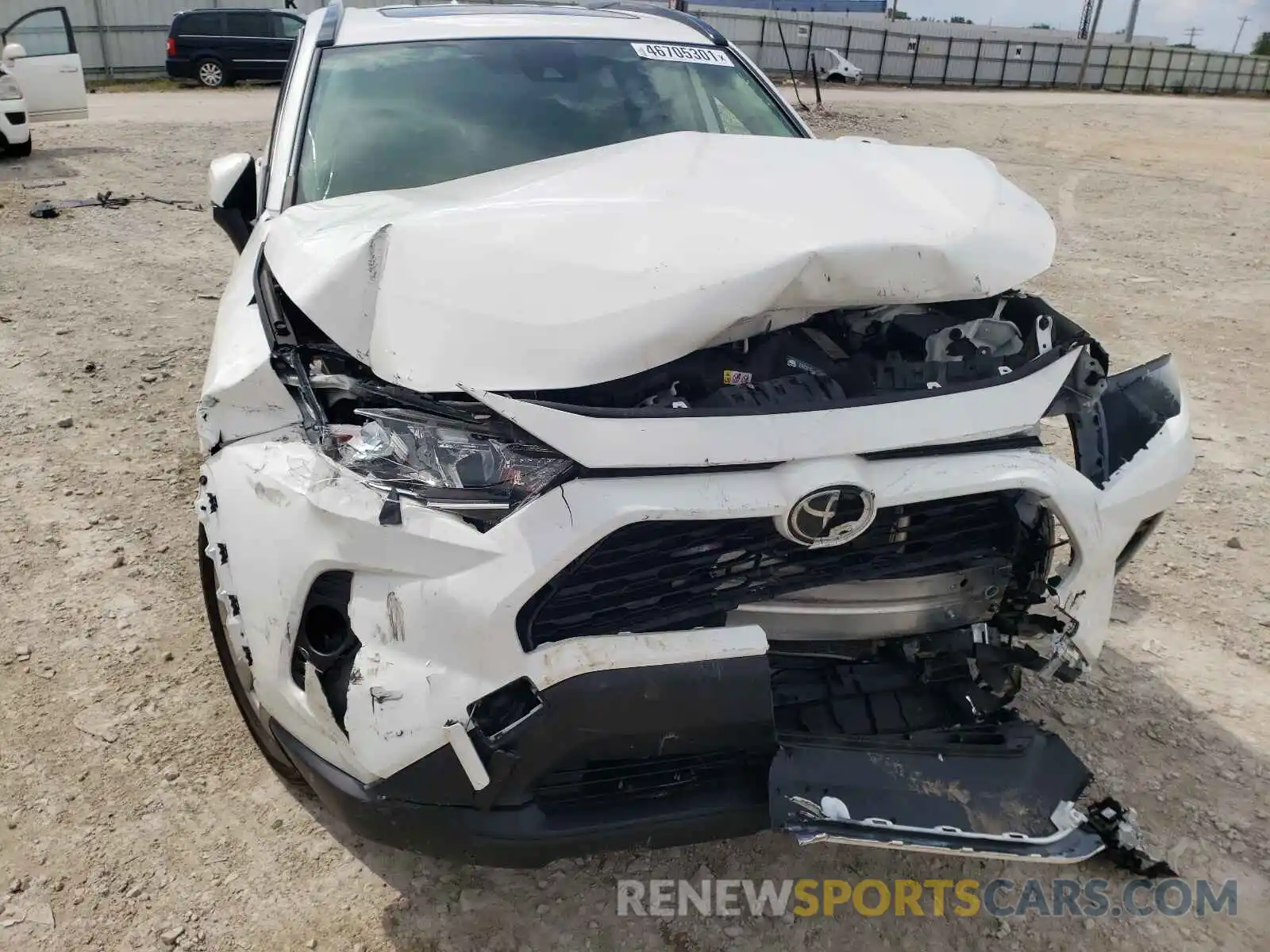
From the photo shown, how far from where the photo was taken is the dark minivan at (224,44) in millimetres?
18281

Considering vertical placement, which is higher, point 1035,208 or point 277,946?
point 1035,208

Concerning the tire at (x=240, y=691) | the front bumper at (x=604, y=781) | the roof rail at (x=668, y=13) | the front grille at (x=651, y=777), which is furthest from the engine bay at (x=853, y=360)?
the roof rail at (x=668, y=13)

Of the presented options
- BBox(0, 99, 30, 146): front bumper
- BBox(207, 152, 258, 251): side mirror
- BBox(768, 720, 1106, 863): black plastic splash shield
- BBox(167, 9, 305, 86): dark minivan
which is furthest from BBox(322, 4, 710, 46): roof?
BBox(167, 9, 305, 86): dark minivan

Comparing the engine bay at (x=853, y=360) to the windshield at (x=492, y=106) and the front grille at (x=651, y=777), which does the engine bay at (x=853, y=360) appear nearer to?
the front grille at (x=651, y=777)

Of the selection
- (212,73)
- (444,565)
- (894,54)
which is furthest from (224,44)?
(894,54)

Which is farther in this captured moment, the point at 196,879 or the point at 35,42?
the point at 35,42

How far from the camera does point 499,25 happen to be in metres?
3.52

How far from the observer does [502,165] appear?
294 cm

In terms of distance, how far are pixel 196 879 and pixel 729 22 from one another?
1194 inches

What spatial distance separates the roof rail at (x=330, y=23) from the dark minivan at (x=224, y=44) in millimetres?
16763

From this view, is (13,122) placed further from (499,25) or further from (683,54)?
(683,54)

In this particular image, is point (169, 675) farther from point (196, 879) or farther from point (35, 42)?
point (35, 42)

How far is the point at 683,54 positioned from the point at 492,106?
911 mm

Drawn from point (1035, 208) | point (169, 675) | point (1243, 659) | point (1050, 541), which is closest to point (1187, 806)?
point (1243, 659)
